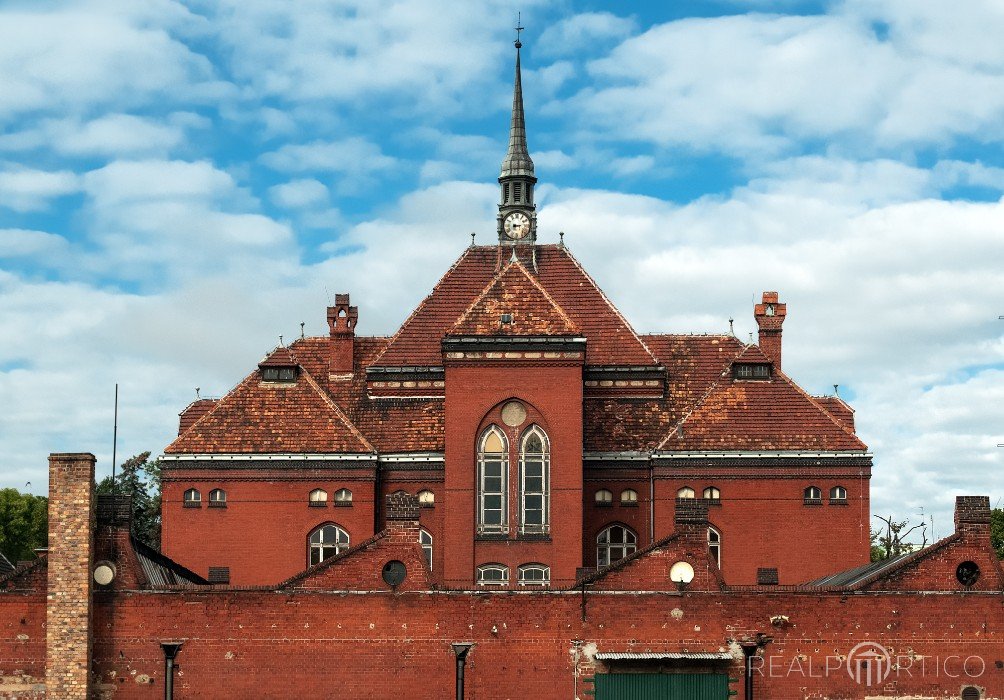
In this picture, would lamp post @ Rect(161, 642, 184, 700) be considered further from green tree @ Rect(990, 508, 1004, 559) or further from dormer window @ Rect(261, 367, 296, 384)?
green tree @ Rect(990, 508, 1004, 559)

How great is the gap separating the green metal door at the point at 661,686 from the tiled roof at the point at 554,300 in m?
20.3

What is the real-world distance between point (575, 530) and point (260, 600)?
48.7ft

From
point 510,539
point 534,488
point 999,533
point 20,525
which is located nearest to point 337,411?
point 534,488

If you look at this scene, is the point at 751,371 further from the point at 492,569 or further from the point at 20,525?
the point at 20,525

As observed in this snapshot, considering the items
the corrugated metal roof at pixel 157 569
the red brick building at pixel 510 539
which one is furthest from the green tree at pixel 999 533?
the corrugated metal roof at pixel 157 569

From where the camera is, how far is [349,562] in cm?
3922

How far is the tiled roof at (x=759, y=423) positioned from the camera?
5378 centimetres

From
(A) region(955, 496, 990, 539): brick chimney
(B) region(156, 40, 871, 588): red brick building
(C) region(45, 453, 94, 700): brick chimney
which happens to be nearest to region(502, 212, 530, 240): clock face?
(B) region(156, 40, 871, 588): red brick building

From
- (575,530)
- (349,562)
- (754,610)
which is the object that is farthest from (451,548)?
(754,610)

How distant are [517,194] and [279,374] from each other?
13669 millimetres

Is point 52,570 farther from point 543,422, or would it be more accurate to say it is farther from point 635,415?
point 635,415

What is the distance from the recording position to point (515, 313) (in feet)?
167

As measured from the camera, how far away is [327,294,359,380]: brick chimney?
5825 cm

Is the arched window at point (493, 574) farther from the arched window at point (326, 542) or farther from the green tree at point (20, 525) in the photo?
the green tree at point (20, 525)
